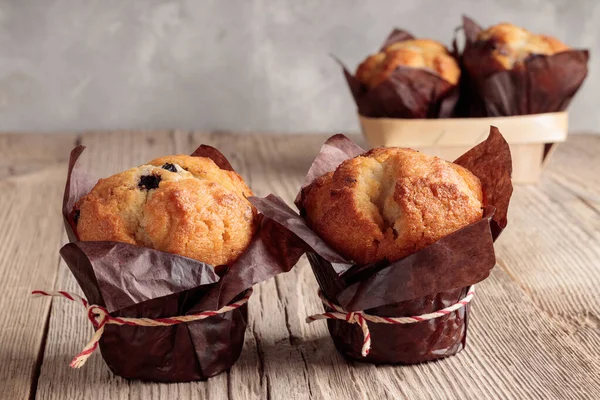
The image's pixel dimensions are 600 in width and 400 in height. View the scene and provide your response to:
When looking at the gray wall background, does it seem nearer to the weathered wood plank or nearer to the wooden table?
the weathered wood plank

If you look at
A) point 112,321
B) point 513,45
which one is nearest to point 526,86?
point 513,45

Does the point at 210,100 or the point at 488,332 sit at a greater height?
the point at 488,332

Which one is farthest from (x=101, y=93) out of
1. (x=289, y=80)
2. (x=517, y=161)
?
(x=517, y=161)

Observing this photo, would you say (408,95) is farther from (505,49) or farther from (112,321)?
(112,321)

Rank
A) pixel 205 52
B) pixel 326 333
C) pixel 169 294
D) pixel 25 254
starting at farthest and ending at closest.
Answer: pixel 205 52
pixel 25 254
pixel 326 333
pixel 169 294

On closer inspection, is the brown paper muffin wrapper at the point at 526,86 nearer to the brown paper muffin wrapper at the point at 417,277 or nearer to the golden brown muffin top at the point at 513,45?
the golden brown muffin top at the point at 513,45

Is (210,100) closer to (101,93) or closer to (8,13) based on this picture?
(101,93)
